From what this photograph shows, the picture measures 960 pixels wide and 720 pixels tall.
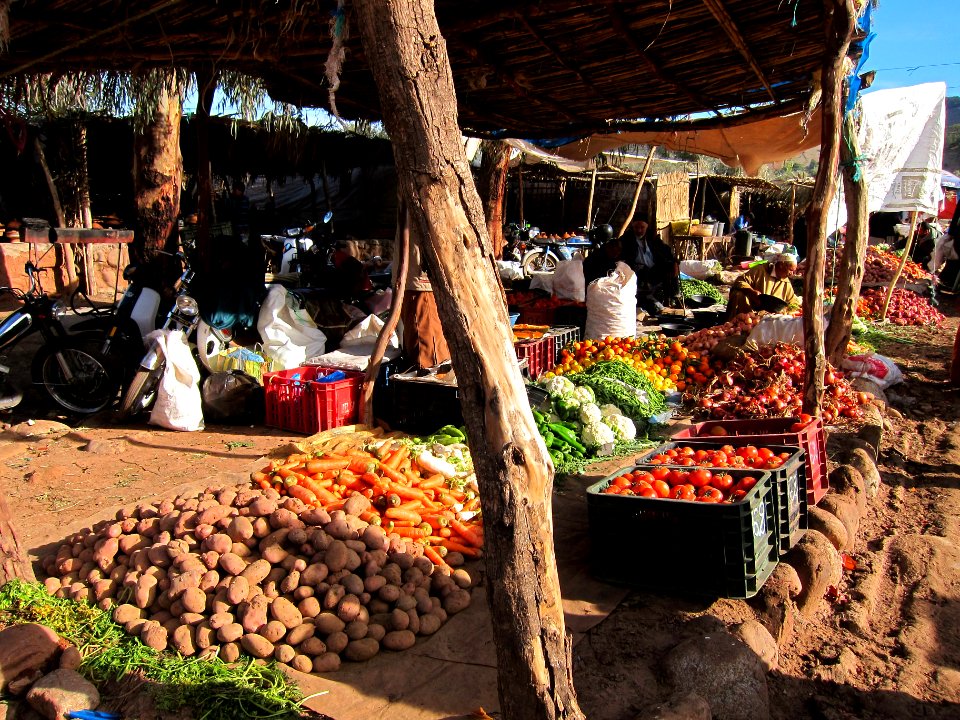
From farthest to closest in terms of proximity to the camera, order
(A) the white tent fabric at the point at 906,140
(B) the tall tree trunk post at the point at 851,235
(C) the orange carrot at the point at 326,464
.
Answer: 1. (A) the white tent fabric at the point at 906,140
2. (B) the tall tree trunk post at the point at 851,235
3. (C) the orange carrot at the point at 326,464

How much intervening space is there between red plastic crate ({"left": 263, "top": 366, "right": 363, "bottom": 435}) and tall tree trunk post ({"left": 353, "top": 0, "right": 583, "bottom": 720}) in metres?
4.09

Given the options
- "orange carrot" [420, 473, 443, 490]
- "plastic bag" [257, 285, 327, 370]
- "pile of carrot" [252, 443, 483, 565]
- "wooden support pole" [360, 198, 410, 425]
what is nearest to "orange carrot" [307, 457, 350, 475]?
"pile of carrot" [252, 443, 483, 565]

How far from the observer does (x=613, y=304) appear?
8.16 metres

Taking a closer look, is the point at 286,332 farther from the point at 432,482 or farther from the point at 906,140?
the point at 906,140

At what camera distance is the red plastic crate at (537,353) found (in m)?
7.21

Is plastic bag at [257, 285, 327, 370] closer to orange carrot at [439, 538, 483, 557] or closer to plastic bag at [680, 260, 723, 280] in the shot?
orange carrot at [439, 538, 483, 557]

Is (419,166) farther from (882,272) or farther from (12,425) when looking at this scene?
(882,272)

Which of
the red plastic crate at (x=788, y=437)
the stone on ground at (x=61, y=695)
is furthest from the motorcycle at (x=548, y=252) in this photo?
the stone on ground at (x=61, y=695)

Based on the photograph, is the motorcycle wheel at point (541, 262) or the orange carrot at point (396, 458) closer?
the orange carrot at point (396, 458)

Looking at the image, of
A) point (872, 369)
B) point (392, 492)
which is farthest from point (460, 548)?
point (872, 369)

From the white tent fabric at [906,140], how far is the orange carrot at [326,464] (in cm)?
726

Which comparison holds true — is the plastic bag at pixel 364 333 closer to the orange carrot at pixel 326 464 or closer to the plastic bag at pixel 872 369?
the orange carrot at pixel 326 464

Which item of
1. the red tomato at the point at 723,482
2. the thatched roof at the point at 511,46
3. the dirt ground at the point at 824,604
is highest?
the thatched roof at the point at 511,46

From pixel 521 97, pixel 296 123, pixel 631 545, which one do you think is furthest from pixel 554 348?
pixel 296 123
